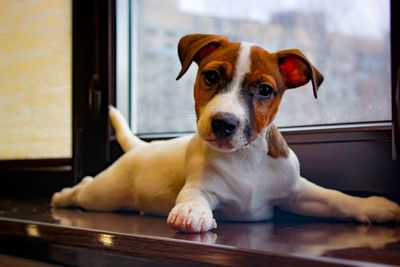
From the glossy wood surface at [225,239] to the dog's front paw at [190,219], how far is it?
0.01 m

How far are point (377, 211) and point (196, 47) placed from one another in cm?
40

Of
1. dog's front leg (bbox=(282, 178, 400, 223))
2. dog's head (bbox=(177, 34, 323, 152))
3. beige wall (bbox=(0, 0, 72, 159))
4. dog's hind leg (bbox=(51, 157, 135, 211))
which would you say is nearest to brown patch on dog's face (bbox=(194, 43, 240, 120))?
dog's head (bbox=(177, 34, 323, 152))

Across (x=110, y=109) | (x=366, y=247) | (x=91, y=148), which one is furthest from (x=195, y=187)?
(x=91, y=148)

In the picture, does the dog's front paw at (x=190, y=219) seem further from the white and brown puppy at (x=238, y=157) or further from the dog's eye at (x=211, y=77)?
the dog's eye at (x=211, y=77)

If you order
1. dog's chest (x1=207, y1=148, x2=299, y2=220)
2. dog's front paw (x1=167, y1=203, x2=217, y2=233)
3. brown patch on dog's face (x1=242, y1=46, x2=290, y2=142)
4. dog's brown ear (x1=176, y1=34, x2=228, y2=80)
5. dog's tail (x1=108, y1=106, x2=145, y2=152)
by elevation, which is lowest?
dog's front paw (x1=167, y1=203, x2=217, y2=233)

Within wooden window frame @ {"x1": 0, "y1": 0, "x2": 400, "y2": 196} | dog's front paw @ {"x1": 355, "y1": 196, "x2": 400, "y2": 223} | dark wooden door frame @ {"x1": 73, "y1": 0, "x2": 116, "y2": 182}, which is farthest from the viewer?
dark wooden door frame @ {"x1": 73, "y1": 0, "x2": 116, "y2": 182}

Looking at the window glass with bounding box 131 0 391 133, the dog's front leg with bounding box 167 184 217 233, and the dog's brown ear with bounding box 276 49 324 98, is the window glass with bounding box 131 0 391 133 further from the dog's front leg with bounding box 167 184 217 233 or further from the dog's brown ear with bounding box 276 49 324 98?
the dog's front leg with bounding box 167 184 217 233

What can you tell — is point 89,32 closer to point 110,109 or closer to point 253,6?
point 110,109

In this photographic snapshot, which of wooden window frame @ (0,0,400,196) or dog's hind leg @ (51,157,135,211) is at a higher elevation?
wooden window frame @ (0,0,400,196)

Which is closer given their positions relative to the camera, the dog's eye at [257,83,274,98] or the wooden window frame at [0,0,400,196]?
the dog's eye at [257,83,274,98]

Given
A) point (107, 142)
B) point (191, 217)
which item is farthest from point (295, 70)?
point (107, 142)

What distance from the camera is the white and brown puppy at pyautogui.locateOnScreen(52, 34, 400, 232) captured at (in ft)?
2.81

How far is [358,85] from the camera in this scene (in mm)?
1133

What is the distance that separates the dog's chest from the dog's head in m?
0.08
